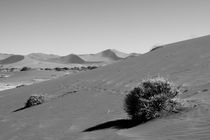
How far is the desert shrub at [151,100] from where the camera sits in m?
10.9

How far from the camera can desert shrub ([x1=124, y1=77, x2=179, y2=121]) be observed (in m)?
10.9

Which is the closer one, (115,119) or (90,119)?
(115,119)

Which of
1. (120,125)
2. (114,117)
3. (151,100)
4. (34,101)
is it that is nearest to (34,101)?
(34,101)

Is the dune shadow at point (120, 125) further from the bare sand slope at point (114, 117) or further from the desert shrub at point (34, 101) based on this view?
the desert shrub at point (34, 101)

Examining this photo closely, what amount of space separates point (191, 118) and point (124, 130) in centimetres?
183

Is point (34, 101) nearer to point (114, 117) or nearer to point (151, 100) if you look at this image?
point (114, 117)

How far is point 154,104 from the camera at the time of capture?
10977 millimetres

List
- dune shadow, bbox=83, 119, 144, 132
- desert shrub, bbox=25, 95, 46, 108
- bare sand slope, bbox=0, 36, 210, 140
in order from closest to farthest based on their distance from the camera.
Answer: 1. bare sand slope, bbox=0, 36, 210, 140
2. dune shadow, bbox=83, 119, 144, 132
3. desert shrub, bbox=25, 95, 46, 108

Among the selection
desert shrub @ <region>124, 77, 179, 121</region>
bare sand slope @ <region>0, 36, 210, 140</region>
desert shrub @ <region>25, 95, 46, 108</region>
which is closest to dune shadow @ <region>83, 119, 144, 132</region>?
bare sand slope @ <region>0, 36, 210, 140</region>

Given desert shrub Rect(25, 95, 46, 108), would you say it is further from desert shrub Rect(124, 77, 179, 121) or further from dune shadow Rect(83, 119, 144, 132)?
desert shrub Rect(124, 77, 179, 121)

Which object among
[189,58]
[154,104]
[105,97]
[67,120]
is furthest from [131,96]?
[189,58]

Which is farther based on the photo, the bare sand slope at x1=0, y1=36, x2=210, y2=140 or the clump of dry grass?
the clump of dry grass

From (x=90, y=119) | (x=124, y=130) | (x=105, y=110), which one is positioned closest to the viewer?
(x=124, y=130)

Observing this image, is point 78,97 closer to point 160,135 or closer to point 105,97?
point 105,97
